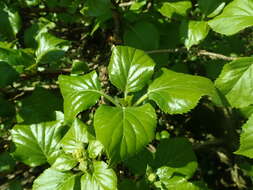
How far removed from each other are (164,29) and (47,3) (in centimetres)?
82

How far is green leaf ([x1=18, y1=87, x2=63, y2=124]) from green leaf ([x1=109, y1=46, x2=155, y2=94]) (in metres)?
0.51

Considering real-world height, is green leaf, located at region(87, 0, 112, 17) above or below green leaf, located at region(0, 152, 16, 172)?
above

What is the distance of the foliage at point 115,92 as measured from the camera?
1.15 metres

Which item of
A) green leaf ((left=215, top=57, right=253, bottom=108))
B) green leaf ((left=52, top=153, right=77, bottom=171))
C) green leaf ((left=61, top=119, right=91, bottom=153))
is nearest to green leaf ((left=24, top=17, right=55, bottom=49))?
green leaf ((left=61, top=119, right=91, bottom=153))

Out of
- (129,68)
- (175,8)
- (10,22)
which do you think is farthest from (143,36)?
(10,22)

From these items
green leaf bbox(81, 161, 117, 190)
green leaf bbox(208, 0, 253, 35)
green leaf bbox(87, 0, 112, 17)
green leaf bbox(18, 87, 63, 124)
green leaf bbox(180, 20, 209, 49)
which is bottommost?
green leaf bbox(81, 161, 117, 190)

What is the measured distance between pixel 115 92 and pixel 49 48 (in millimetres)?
477

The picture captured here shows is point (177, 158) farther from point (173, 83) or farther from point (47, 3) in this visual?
point (47, 3)

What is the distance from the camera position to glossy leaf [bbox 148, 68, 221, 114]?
1.11m

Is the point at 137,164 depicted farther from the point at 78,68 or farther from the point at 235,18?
the point at 235,18

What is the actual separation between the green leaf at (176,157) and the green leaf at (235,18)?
0.58 m

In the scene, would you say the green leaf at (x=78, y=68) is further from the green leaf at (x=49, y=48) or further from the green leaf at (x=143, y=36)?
the green leaf at (x=143, y=36)

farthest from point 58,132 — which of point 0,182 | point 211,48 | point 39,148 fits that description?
point 0,182

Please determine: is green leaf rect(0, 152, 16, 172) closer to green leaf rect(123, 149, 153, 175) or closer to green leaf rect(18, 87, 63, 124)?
green leaf rect(18, 87, 63, 124)
